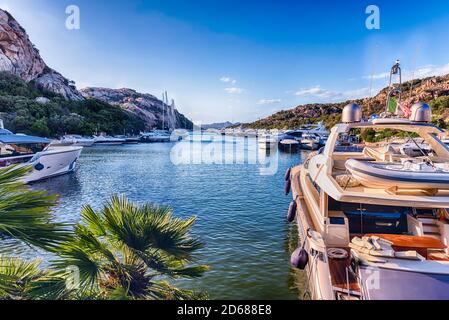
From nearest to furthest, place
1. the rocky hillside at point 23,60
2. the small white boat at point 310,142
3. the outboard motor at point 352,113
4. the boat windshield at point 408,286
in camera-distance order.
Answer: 1. the boat windshield at point 408,286
2. the outboard motor at point 352,113
3. the small white boat at point 310,142
4. the rocky hillside at point 23,60

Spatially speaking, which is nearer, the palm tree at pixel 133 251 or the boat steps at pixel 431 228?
the palm tree at pixel 133 251

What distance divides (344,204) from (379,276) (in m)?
3.63

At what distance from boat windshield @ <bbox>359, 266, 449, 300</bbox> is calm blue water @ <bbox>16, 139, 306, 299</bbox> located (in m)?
3.59

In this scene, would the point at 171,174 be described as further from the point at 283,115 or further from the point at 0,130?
the point at 283,115

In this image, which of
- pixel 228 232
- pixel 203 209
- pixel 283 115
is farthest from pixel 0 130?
pixel 283 115

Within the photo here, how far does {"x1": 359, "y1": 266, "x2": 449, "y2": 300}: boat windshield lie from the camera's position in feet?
17.0

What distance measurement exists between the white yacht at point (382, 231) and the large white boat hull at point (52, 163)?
2581 cm

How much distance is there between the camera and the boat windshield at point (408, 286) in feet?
17.0

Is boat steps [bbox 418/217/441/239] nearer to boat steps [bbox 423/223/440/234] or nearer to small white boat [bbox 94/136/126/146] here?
boat steps [bbox 423/223/440/234]

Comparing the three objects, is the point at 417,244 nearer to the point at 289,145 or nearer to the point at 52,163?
the point at 52,163

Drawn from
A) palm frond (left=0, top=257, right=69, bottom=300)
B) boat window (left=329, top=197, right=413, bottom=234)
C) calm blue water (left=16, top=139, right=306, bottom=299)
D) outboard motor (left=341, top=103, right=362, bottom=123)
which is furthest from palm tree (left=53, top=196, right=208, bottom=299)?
outboard motor (left=341, top=103, right=362, bottom=123)

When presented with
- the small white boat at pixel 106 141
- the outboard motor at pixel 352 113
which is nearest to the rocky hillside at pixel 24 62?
the small white boat at pixel 106 141

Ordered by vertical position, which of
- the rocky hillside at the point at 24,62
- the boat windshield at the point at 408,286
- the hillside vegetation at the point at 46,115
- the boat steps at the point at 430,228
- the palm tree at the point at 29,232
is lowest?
the boat windshield at the point at 408,286

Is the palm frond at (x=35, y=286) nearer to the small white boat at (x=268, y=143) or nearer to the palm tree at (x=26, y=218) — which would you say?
the palm tree at (x=26, y=218)
